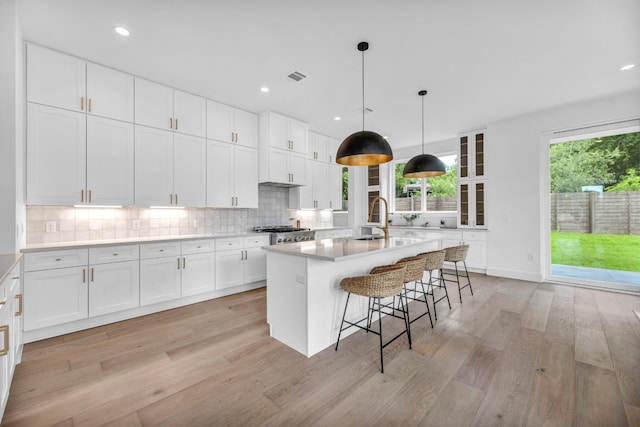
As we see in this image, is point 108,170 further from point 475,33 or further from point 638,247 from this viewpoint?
point 638,247

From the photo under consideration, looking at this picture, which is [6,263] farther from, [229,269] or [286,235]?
[286,235]

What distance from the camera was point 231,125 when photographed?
4359 mm

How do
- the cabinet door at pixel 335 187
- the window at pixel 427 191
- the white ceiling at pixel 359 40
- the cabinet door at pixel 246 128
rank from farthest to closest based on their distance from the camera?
the window at pixel 427 191 → the cabinet door at pixel 335 187 → the cabinet door at pixel 246 128 → the white ceiling at pixel 359 40

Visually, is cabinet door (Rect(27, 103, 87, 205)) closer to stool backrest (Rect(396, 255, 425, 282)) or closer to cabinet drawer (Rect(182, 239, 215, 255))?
cabinet drawer (Rect(182, 239, 215, 255))

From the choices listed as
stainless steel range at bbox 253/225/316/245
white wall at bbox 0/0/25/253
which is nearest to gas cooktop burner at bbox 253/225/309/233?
stainless steel range at bbox 253/225/316/245

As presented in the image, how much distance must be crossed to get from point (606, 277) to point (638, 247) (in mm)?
614

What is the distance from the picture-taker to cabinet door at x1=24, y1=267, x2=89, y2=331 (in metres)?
2.54

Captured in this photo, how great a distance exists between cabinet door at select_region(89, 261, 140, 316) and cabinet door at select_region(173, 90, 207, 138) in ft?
6.36

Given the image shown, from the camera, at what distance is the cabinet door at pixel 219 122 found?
13.4 ft

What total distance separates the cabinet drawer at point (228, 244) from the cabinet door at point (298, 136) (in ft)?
6.48

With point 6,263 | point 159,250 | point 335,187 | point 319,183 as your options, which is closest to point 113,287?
point 159,250

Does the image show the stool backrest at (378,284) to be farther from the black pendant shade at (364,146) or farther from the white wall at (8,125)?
the white wall at (8,125)

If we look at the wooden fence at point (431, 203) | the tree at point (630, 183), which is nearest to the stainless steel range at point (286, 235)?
the wooden fence at point (431, 203)

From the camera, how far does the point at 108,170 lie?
319cm
